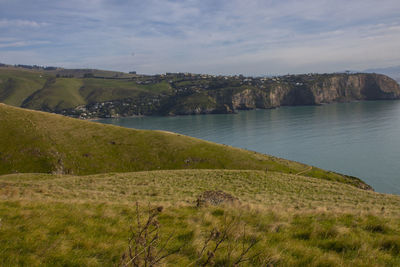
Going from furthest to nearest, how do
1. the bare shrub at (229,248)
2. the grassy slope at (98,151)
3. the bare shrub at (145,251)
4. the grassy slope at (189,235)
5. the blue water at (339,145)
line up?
the blue water at (339,145)
the grassy slope at (98,151)
the grassy slope at (189,235)
the bare shrub at (229,248)
the bare shrub at (145,251)

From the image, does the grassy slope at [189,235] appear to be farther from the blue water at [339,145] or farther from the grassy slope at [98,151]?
Answer: the blue water at [339,145]

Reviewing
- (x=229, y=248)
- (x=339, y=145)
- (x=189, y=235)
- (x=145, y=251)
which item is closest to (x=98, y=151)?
(x=189, y=235)

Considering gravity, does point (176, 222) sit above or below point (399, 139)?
above

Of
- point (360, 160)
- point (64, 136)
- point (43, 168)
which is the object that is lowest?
point (360, 160)

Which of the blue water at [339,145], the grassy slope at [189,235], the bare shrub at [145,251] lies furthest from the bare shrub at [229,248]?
the blue water at [339,145]

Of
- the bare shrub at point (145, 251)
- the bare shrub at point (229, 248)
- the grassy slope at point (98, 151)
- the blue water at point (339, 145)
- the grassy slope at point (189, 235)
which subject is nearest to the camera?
the bare shrub at point (145, 251)

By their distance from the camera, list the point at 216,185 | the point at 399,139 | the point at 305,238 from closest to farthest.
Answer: the point at 305,238, the point at 216,185, the point at 399,139

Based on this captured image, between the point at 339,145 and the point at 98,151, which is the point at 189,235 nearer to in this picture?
the point at 98,151

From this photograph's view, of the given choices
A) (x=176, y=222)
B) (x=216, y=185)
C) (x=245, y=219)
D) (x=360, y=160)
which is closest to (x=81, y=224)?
(x=176, y=222)

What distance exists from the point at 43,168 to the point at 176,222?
55.3 metres

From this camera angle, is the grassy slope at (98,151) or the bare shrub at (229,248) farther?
the grassy slope at (98,151)

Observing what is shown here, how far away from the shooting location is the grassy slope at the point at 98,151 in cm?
5477

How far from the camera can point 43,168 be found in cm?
5238

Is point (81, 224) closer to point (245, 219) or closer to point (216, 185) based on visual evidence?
point (245, 219)
